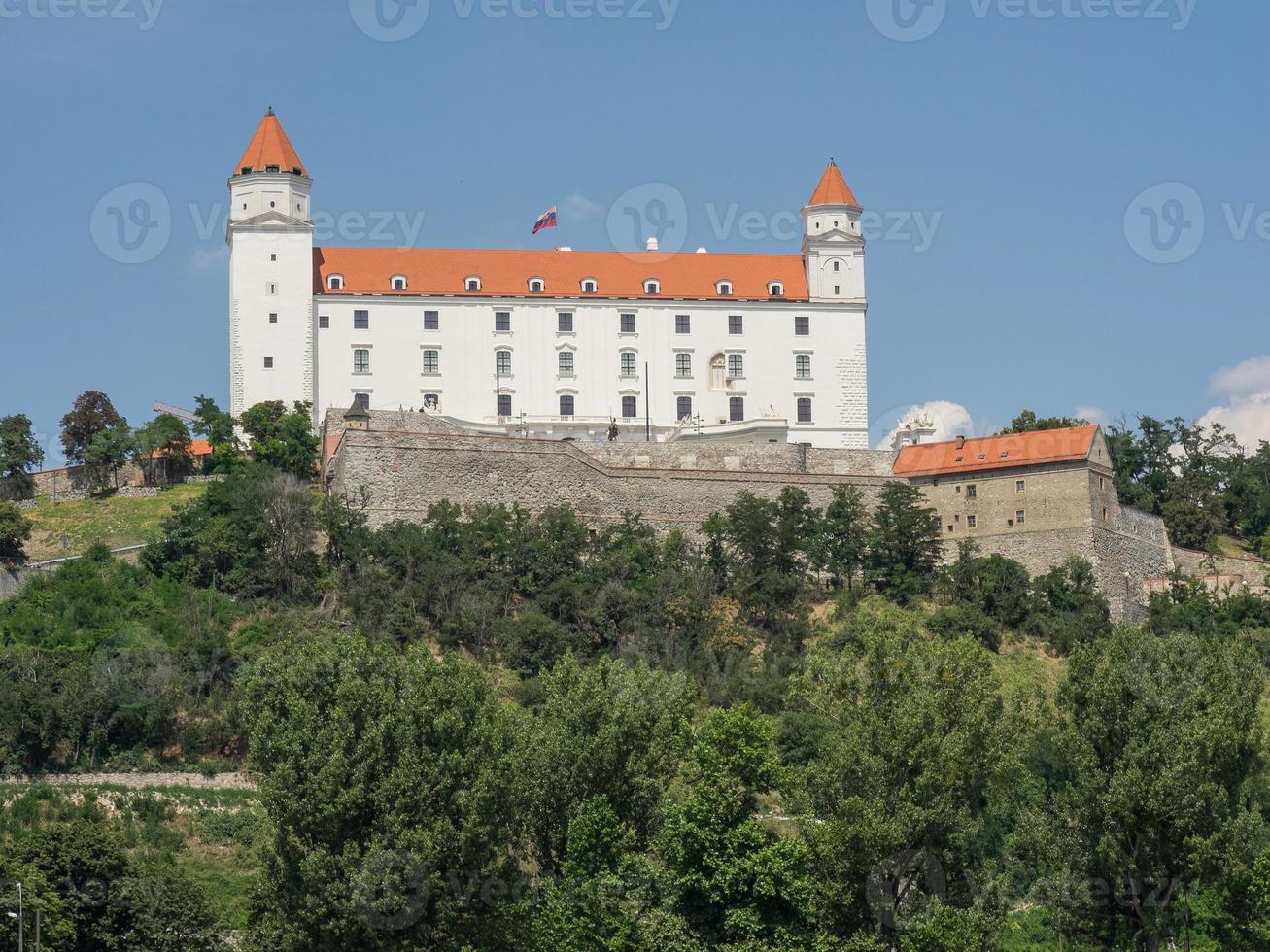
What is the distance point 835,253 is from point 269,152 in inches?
761

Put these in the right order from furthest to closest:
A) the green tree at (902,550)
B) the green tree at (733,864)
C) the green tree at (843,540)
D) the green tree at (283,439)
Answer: the green tree at (283,439) → the green tree at (843,540) → the green tree at (902,550) → the green tree at (733,864)

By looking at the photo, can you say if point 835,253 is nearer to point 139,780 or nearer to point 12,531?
point 12,531

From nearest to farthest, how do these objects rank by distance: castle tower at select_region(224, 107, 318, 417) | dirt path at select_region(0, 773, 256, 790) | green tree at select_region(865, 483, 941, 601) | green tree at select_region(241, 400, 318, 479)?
dirt path at select_region(0, 773, 256, 790), green tree at select_region(865, 483, 941, 601), green tree at select_region(241, 400, 318, 479), castle tower at select_region(224, 107, 318, 417)

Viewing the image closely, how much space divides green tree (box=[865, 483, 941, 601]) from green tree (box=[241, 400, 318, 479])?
1700 cm

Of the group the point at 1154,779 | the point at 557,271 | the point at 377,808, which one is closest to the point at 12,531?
the point at 557,271

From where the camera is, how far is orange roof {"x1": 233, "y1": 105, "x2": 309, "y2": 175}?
2813 inches

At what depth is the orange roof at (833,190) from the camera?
75.1 m

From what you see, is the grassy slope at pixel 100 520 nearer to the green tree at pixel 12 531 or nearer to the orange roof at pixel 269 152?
the green tree at pixel 12 531

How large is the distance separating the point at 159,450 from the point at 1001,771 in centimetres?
3565

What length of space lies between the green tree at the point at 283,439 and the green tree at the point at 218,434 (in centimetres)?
50

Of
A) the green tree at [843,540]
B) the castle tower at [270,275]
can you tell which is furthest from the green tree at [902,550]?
the castle tower at [270,275]

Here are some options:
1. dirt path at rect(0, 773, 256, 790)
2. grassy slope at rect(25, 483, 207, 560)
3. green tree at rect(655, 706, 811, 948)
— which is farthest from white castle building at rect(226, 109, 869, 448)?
green tree at rect(655, 706, 811, 948)

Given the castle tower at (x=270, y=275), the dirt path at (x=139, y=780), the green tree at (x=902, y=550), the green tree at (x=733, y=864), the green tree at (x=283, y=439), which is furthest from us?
the castle tower at (x=270, y=275)

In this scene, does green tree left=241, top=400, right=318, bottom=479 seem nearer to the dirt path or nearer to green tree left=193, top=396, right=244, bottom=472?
→ green tree left=193, top=396, right=244, bottom=472
